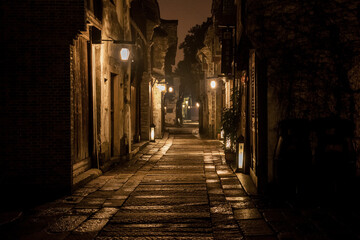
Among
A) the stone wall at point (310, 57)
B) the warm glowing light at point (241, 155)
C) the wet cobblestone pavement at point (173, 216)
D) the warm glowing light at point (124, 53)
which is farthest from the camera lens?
the warm glowing light at point (124, 53)

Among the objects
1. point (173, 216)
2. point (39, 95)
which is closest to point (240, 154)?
point (173, 216)

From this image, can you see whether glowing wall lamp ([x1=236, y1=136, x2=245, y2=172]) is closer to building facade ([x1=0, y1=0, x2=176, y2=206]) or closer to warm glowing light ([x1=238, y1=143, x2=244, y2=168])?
warm glowing light ([x1=238, y1=143, x2=244, y2=168])

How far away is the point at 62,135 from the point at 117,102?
5.71 meters

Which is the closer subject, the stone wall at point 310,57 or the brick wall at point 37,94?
the stone wall at point 310,57

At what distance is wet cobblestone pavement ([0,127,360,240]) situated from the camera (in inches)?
198

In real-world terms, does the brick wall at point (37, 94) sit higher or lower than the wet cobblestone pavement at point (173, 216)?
higher

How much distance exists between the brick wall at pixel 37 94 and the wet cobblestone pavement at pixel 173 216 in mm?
920

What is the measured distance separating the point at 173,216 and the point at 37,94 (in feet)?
13.1

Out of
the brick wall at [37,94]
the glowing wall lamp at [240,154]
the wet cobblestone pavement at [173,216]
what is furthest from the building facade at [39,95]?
the glowing wall lamp at [240,154]

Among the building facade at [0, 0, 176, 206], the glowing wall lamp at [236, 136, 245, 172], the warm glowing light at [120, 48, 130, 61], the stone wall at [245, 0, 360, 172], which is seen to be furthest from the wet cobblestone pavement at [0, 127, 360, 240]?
the warm glowing light at [120, 48, 130, 61]

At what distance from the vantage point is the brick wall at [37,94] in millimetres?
7371

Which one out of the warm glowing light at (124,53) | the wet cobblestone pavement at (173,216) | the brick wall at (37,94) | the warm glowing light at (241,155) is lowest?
the wet cobblestone pavement at (173,216)

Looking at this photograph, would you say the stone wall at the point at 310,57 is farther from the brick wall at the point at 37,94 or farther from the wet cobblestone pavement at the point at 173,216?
the brick wall at the point at 37,94

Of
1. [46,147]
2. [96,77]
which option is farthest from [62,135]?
[96,77]
